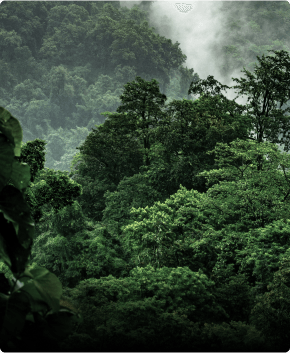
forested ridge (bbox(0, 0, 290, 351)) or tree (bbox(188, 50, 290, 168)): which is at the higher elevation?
tree (bbox(188, 50, 290, 168))

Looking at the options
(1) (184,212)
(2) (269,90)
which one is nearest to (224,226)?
(1) (184,212)

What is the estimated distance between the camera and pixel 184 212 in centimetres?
876

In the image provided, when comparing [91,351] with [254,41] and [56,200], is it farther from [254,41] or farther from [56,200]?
[254,41]

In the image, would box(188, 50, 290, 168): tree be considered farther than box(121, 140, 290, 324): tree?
Yes

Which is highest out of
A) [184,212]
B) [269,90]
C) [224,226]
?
[269,90]

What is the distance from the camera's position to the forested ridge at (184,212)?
5.14 meters

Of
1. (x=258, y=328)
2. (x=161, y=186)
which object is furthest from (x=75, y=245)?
(x=258, y=328)

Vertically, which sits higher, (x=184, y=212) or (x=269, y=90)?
(x=269, y=90)

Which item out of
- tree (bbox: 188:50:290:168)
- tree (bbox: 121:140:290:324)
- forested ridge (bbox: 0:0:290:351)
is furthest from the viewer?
tree (bbox: 188:50:290:168)

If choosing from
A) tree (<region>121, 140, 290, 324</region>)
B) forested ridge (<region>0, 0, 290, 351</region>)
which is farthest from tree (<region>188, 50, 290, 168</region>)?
tree (<region>121, 140, 290, 324</region>)

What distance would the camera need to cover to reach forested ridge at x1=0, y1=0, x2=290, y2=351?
5141mm

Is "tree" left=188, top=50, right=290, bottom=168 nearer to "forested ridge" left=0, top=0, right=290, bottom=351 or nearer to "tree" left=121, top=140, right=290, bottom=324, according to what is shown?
"forested ridge" left=0, top=0, right=290, bottom=351

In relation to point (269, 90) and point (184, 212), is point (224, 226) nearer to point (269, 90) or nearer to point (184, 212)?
point (184, 212)

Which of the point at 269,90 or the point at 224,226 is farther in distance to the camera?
the point at 269,90
